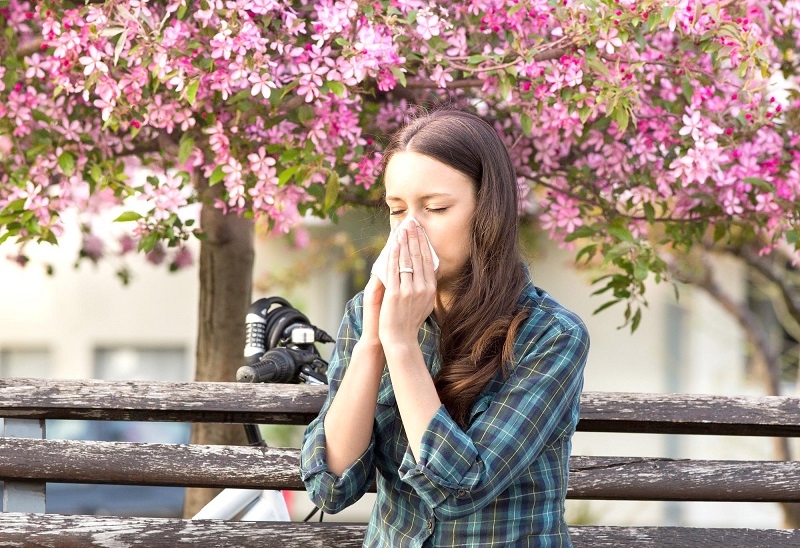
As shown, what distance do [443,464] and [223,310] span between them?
1846 millimetres

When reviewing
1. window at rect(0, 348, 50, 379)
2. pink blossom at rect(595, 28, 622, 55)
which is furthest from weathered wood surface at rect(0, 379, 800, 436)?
window at rect(0, 348, 50, 379)

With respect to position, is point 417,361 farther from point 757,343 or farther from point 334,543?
point 757,343

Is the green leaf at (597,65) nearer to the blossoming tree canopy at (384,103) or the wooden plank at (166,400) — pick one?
the blossoming tree canopy at (384,103)

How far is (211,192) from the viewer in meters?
3.01

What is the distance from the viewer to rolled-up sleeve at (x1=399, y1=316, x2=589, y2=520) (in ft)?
5.71

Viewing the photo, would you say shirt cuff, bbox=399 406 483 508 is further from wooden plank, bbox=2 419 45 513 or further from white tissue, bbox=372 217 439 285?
wooden plank, bbox=2 419 45 513

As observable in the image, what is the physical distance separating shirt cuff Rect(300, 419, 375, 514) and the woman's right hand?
0.20 meters

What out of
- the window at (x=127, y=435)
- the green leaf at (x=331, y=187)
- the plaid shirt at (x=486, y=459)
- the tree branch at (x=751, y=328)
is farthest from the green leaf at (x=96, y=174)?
the window at (x=127, y=435)

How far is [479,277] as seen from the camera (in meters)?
1.92

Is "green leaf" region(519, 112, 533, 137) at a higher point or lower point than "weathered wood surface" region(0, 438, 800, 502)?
higher

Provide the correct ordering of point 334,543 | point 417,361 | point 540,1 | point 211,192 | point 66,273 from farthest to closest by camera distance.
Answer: point 66,273, point 211,192, point 540,1, point 334,543, point 417,361

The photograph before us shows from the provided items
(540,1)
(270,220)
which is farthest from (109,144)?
(540,1)

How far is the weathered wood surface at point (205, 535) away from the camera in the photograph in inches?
93.0

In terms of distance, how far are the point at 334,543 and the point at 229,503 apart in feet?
1.44
